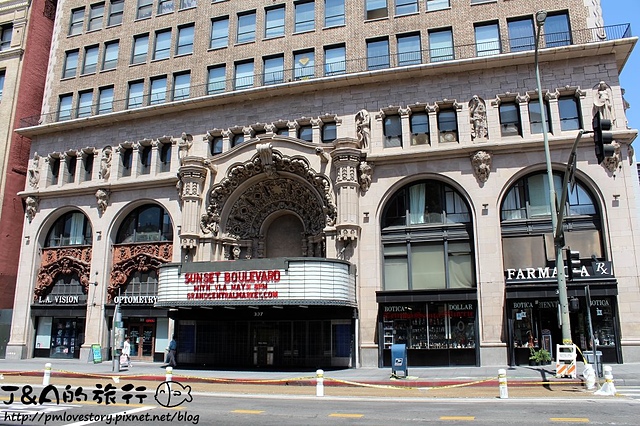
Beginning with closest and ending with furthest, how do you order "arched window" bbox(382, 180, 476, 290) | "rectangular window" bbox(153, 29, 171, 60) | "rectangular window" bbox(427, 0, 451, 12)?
"arched window" bbox(382, 180, 476, 290), "rectangular window" bbox(427, 0, 451, 12), "rectangular window" bbox(153, 29, 171, 60)

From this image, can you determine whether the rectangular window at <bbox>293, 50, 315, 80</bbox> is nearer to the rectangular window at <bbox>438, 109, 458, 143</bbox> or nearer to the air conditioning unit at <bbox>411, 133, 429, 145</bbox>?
the air conditioning unit at <bbox>411, 133, 429, 145</bbox>

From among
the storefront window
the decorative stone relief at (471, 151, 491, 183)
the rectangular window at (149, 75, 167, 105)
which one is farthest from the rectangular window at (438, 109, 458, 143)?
the rectangular window at (149, 75, 167, 105)

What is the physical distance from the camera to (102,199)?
35188 millimetres

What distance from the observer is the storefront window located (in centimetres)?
2703

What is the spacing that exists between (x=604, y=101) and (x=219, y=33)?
24523 millimetres

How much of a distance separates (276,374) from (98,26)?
30.8 meters

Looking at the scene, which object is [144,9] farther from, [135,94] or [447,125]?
[447,125]

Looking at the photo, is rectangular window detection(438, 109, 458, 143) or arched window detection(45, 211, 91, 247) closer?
rectangular window detection(438, 109, 458, 143)

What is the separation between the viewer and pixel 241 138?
110ft

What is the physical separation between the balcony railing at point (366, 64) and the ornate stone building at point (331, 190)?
0.41ft

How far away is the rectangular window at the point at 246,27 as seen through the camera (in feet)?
115

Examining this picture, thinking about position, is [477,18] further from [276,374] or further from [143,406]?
[143,406]

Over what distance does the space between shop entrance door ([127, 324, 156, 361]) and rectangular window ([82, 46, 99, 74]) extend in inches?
781

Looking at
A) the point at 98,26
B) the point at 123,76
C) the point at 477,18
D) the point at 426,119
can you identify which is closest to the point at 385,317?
the point at 426,119
